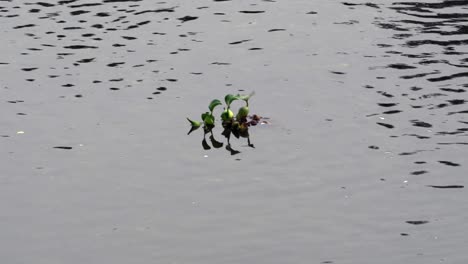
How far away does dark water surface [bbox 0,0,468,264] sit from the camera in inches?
672

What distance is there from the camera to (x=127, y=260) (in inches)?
645

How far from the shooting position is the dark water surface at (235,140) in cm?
1706

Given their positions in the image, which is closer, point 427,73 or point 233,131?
point 233,131

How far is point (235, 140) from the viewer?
21594mm

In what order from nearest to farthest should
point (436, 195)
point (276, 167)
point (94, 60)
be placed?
point (436, 195) → point (276, 167) → point (94, 60)

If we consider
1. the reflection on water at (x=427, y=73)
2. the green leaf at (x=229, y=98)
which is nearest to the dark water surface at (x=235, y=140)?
the reflection on water at (x=427, y=73)

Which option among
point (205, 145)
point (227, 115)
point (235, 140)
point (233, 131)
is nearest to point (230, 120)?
point (227, 115)

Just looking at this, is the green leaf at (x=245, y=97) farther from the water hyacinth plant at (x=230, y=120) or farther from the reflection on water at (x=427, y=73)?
the reflection on water at (x=427, y=73)

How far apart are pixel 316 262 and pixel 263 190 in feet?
9.49

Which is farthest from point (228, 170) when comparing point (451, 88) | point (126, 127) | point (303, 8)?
point (303, 8)

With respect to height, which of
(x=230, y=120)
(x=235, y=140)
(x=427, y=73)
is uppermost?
(x=427, y=73)

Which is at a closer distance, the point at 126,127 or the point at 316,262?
the point at 316,262

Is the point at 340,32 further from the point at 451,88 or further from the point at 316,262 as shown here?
the point at 316,262

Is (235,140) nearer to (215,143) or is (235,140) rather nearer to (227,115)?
(215,143)
